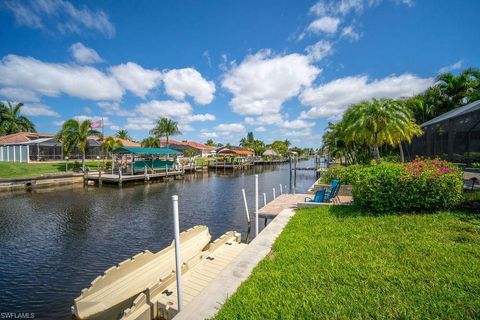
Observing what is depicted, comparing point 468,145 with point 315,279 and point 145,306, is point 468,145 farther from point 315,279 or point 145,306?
point 145,306

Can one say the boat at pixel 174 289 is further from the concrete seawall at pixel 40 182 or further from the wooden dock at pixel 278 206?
the concrete seawall at pixel 40 182

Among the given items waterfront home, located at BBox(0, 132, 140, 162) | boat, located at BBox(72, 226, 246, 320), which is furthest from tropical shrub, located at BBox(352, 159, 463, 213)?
waterfront home, located at BBox(0, 132, 140, 162)

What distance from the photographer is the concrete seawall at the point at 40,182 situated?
23684 mm

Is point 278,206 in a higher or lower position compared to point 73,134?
lower

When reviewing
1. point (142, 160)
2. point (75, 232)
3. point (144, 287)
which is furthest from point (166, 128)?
point (144, 287)

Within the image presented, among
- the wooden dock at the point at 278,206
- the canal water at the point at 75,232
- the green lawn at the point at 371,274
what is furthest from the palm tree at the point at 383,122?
the green lawn at the point at 371,274

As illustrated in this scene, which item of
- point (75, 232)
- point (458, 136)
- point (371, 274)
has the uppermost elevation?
point (458, 136)

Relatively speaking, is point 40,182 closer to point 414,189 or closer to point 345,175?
point 345,175

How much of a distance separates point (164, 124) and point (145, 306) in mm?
51629

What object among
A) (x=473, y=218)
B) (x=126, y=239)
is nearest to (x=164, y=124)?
(x=126, y=239)

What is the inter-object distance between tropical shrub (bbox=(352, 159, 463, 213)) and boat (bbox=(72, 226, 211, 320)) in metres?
6.97

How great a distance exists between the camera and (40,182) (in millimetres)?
25984

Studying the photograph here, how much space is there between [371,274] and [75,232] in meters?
13.8

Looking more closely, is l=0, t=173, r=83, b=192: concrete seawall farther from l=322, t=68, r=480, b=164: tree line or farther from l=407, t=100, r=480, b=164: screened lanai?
l=407, t=100, r=480, b=164: screened lanai
